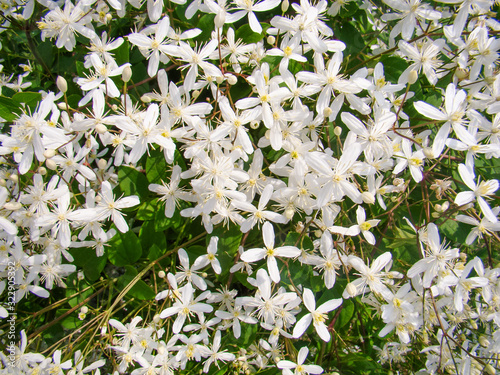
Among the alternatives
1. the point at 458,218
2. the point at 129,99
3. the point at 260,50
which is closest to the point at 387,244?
the point at 458,218

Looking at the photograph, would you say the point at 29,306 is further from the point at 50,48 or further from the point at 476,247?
the point at 476,247

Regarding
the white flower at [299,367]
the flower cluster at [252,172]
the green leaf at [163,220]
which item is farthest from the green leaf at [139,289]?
the white flower at [299,367]

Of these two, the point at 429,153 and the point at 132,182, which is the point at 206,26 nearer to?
the point at 132,182

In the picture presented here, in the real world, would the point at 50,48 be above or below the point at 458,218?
above

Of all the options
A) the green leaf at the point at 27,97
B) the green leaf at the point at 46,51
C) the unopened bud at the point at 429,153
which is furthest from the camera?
the green leaf at the point at 46,51

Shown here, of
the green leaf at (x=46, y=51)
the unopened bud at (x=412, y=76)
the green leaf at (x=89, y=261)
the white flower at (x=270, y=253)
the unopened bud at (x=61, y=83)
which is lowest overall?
the green leaf at (x=89, y=261)

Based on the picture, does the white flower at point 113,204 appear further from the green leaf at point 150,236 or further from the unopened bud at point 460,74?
the unopened bud at point 460,74
